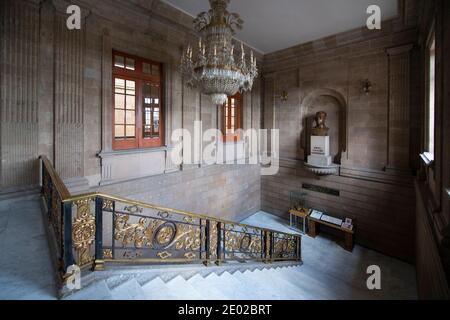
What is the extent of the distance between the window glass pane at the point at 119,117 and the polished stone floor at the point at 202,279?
6.45 feet

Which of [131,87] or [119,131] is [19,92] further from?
[131,87]

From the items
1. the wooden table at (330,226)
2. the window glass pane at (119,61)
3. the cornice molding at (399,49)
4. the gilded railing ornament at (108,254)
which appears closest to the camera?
the gilded railing ornament at (108,254)

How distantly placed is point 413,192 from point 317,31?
474 cm

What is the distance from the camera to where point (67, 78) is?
12.9 ft

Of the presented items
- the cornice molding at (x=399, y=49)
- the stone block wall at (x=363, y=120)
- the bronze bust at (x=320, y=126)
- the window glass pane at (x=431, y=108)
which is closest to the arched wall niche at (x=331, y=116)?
the stone block wall at (x=363, y=120)

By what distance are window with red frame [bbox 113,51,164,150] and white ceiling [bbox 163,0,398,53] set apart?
5.23 feet

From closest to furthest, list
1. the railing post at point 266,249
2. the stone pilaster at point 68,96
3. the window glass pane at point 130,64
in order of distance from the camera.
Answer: the stone pilaster at point 68,96 < the railing post at point 266,249 < the window glass pane at point 130,64

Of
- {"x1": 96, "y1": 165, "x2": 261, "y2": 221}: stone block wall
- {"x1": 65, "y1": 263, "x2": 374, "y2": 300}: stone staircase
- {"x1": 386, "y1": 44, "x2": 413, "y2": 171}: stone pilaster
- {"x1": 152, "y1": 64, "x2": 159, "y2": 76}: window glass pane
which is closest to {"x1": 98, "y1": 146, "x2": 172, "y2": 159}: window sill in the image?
{"x1": 96, "y1": 165, "x2": 261, "y2": 221}: stone block wall

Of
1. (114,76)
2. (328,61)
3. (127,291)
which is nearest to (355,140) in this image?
(328,61)

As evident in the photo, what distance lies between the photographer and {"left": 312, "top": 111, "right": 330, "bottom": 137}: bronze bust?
692 centimetres

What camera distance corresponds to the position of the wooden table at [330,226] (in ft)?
21.0

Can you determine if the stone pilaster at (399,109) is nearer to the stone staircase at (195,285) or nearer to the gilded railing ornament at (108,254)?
the stone staircase at (195,285)

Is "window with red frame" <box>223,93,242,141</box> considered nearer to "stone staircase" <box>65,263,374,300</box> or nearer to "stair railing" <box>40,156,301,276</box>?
"stone staircase" <box>65,263,374,300</box>

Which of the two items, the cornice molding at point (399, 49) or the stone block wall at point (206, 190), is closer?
the stone block wall at point (206, 190)
